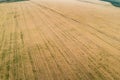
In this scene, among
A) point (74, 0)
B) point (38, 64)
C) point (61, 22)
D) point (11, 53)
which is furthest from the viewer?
point (74, 0)

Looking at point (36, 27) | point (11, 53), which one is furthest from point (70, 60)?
point (36, 27)

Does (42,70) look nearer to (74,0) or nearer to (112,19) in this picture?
(112,19)

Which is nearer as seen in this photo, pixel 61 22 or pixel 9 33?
pixel 9 33

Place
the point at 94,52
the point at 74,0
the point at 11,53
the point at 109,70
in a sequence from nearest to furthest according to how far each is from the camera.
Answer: the point at 109,70, the point at 94,52, the point at 11,53, the point at 74,0

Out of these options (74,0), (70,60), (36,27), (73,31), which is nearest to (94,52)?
(70,60)

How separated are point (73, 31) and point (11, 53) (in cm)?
454

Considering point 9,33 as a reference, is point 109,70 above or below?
above

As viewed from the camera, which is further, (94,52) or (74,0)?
(74,0)

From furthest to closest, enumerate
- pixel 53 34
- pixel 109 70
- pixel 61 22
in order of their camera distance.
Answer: pixel 61 22
pixel 53 34
pixel 109 70

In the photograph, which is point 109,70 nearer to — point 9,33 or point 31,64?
point 31,64

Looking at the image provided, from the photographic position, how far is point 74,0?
93.4ft

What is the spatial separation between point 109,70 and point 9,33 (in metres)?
8.22

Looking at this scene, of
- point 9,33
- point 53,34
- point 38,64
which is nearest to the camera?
point 38,64

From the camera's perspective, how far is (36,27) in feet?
45.2
